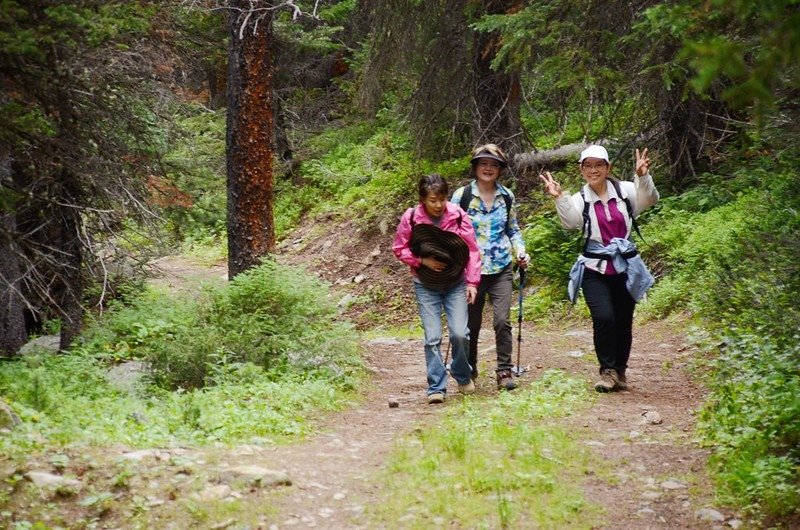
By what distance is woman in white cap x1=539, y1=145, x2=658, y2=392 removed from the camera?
809 centimetres

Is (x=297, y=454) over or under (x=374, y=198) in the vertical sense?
under

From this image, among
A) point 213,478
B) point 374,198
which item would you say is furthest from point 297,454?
point 374,198

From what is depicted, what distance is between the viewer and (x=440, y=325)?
27.7ft

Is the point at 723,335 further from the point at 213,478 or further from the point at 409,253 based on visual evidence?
the point at 213,478

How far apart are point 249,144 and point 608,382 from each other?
552 cm

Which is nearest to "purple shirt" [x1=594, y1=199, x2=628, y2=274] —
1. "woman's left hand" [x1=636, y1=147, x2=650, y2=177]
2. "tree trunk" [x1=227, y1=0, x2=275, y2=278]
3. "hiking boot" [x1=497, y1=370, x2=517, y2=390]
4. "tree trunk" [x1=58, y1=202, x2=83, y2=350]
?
"woman's left hand" [x1=636, y1=147, x2=650, y2=177]

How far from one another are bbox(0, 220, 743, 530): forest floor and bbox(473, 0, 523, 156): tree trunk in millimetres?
6802

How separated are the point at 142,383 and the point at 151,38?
542 cm

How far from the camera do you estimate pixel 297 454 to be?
646cm

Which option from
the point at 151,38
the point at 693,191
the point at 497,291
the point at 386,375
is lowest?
the point at 386,375

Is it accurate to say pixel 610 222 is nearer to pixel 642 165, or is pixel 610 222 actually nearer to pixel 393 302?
pixel 642 165

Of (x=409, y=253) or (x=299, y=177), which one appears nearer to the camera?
(x=409, y=253)

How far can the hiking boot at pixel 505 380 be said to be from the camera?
8820 mm

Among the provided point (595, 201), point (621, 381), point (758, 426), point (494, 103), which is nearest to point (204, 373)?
point (621, 381)
